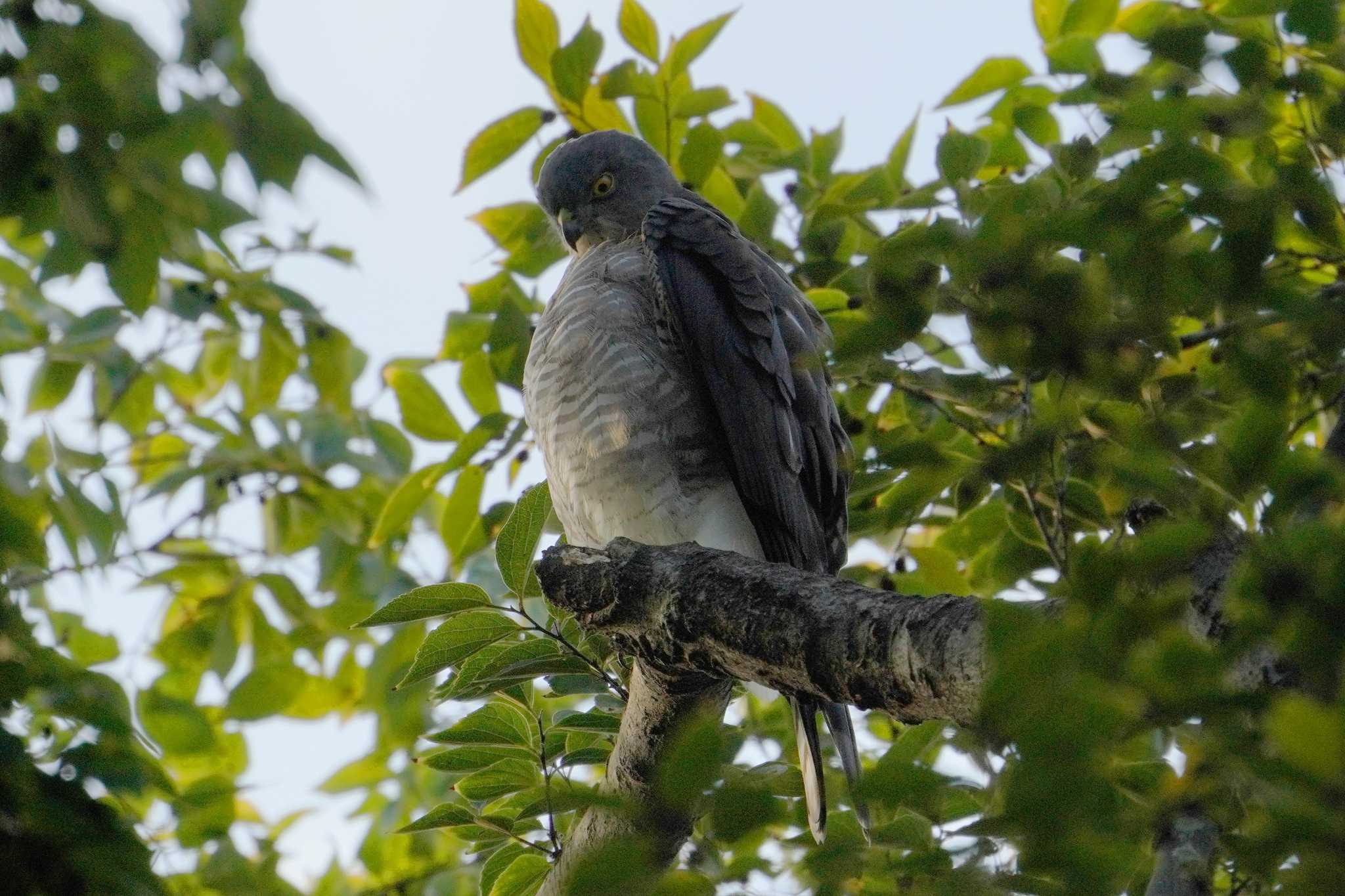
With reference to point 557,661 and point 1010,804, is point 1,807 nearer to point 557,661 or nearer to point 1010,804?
point 1010,804

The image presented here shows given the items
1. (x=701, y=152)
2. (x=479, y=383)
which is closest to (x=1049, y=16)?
(x=701, y=152)

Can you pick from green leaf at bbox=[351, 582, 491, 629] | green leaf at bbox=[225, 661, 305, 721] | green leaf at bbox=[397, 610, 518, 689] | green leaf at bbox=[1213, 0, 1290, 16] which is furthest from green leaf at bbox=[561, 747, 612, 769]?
green leaf at bbox=[225, 661, 305, 721]

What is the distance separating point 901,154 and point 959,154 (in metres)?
0.83

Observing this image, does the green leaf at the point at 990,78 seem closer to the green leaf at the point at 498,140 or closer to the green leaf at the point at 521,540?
the green leaf at the point at 498,140

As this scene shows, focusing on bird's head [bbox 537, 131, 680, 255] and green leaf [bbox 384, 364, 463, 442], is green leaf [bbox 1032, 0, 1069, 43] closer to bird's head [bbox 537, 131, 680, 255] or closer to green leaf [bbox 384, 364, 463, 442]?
bird's head [bbox 537, 131, 680, 255]

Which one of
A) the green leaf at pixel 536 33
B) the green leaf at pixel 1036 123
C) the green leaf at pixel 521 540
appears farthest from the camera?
the green leaf at pixel 536 33

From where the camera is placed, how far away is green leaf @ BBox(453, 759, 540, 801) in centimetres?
292

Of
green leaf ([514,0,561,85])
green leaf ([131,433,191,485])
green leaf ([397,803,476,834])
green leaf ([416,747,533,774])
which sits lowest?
green leaf ([397,803,476,834])

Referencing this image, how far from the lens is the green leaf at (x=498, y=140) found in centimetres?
436

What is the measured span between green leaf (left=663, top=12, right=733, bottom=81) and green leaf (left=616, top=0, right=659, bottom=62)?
0.08 m

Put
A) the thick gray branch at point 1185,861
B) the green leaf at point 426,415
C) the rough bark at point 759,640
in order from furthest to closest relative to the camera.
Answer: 1. the green leaf at point 426,415
2. the thick gray branch at point 1185,861
3. the rough bark at point 759,640

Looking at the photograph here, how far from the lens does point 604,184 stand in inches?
197

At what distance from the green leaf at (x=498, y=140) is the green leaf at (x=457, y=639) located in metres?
2.11

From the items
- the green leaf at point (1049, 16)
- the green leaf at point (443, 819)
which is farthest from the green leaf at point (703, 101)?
the green leaf at point (443, 819)
